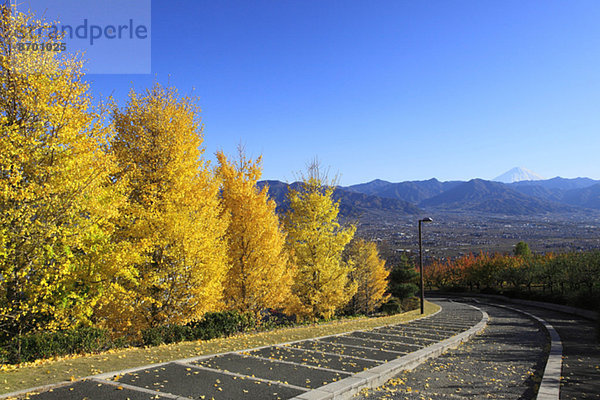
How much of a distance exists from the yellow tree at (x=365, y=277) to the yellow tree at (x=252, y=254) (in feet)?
58.6

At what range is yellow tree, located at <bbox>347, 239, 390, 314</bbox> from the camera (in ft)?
120

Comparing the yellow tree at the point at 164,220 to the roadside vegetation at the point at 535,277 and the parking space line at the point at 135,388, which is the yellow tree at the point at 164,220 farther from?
the roadside vegetation at the point at 535,277

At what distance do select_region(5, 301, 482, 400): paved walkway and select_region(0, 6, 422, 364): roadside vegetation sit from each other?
332 centimetres

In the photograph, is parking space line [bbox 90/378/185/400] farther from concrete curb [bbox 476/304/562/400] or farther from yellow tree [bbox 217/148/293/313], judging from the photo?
yellow tree [bbox 217/148/293/313]

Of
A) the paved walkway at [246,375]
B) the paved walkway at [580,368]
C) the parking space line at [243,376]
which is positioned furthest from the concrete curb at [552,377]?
the parking space line at [243,376]

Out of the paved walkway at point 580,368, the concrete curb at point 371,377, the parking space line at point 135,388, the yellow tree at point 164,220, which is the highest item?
the yellow tree at point 164,220

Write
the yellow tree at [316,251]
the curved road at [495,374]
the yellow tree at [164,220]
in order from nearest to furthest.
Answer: the curved road at [495,374] < the yellow tree at [164,220] < the yellow tree at [316,251]

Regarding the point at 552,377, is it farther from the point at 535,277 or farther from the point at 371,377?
the point at 535,277

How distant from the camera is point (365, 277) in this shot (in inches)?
1431

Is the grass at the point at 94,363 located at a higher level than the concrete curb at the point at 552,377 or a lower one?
higher

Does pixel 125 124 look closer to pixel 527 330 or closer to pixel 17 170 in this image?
pixel 17 170

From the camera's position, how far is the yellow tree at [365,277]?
36438 mm

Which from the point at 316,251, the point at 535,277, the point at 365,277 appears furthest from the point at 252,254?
the point at 535,277

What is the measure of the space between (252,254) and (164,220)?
6.51m
